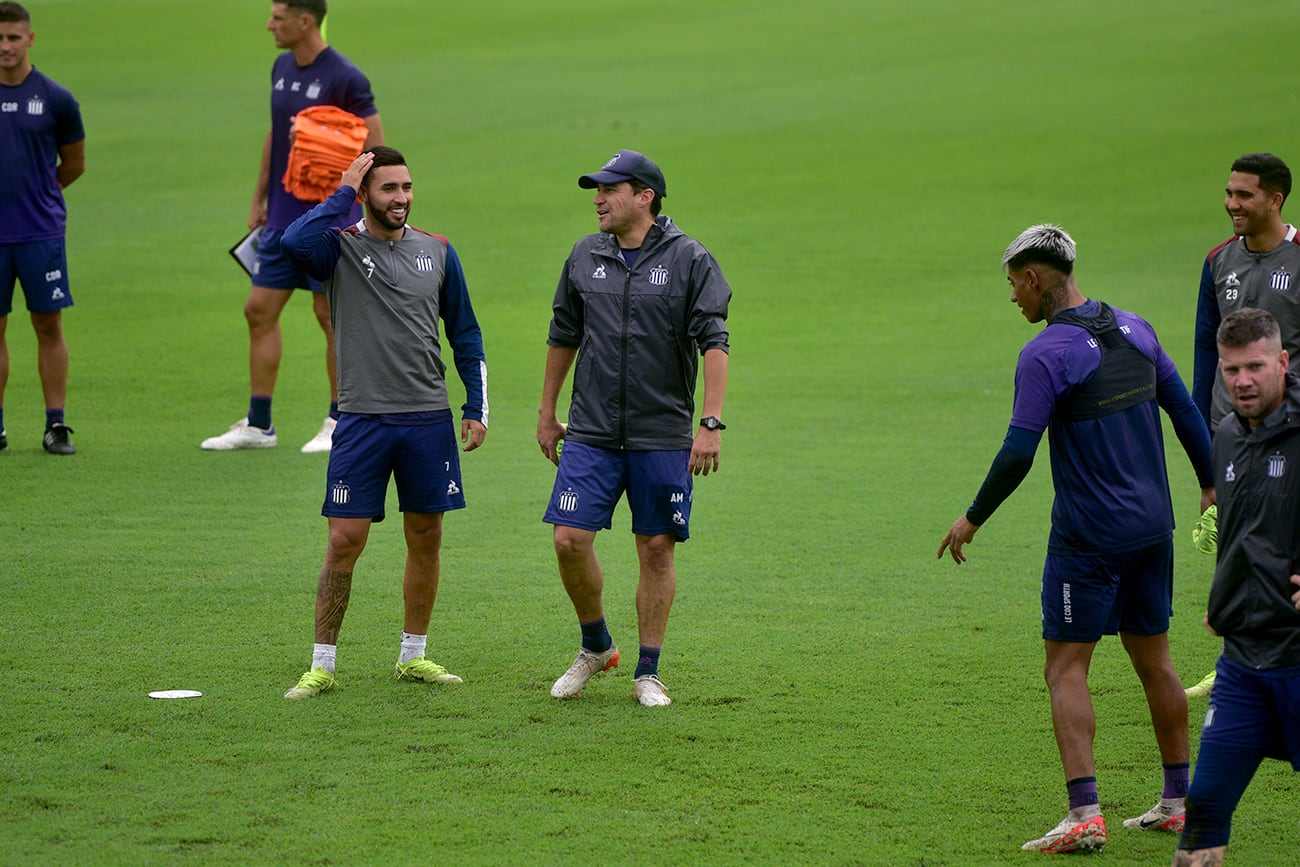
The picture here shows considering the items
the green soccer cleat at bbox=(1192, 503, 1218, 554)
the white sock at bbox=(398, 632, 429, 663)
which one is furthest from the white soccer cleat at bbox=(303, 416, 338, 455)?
the green soccer cleat at bbox=(1192, 503, 1218, 554)

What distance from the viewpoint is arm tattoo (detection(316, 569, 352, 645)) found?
6965 millimetres

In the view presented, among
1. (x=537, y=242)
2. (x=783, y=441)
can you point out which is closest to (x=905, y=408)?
(x=783, y=441)

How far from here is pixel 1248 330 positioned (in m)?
4.61

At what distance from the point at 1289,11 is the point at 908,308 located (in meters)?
24.6

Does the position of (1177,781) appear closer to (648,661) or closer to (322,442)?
(648,661)

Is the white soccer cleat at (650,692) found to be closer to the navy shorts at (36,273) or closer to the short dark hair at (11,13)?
the navy shorts at (36,273)

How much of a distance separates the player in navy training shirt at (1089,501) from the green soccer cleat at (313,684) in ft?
9.31

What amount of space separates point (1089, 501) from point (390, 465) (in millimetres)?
3175

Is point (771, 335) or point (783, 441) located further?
point (771, 335)

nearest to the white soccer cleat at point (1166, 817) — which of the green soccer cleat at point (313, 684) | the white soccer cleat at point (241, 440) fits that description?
the green soccer cleat at point (313, 684)

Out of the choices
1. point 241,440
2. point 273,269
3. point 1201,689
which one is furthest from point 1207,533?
point 241,440

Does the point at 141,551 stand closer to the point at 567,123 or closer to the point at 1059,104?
the point at 567,123

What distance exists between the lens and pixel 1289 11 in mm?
37688

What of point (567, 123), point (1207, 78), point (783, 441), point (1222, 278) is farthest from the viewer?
point (1207, 78)
